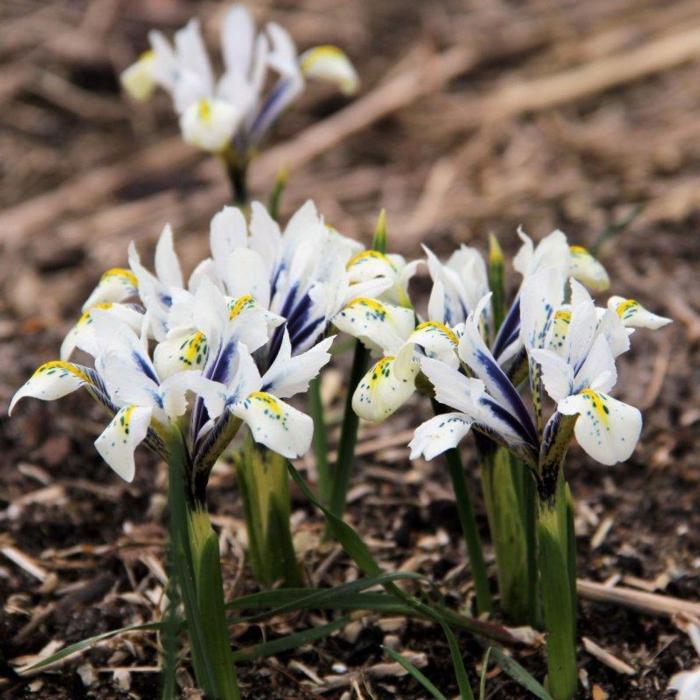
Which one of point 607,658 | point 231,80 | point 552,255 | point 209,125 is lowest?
point 607,658

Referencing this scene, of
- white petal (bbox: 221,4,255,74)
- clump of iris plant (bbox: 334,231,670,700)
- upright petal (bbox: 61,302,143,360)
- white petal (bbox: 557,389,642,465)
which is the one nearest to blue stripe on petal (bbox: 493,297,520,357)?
clump of iris plant (bbox: 334,231,670,700)

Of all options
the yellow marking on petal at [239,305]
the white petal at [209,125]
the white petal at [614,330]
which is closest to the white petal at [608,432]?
the white petal at [614,330]

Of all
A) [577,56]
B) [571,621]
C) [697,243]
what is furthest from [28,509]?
[577,56]

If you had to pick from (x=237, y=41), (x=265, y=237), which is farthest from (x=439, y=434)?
(x=237, y=41)

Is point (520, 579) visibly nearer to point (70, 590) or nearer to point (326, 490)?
point (326, 490)

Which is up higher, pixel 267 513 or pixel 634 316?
pixel 634 316

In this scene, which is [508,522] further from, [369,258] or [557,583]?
[369,258]
